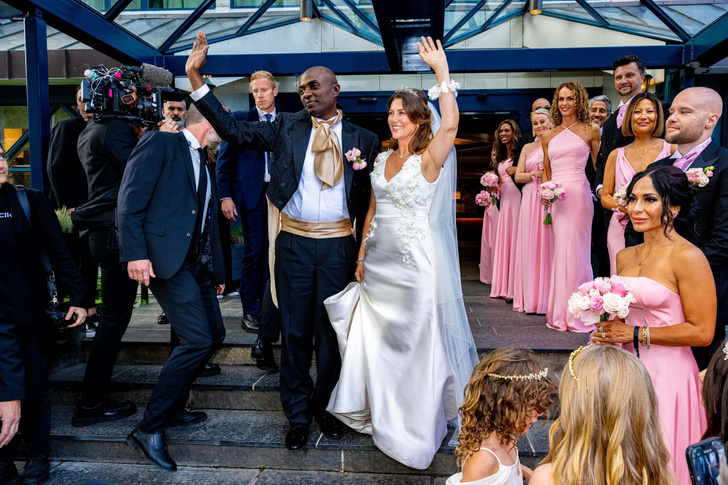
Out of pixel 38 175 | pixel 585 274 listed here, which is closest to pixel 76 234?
pixel 38 175

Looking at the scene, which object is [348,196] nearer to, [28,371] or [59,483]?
[28,371]

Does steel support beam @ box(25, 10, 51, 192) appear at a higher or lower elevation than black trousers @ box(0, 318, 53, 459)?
higher

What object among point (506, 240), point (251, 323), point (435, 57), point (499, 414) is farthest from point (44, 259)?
point (506, 240)

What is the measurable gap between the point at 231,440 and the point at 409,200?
1888 mm

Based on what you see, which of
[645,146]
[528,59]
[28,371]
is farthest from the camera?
[528,59]

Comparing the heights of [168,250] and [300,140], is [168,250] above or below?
below

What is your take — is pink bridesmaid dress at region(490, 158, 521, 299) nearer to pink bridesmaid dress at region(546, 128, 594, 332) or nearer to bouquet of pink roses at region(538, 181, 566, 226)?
pink bridesmaid dress at region(546, 128, 594, 332)

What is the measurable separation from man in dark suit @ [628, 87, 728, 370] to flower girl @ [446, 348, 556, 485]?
138cm

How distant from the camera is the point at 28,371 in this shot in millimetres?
3359

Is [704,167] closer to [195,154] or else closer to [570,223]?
[570,223]

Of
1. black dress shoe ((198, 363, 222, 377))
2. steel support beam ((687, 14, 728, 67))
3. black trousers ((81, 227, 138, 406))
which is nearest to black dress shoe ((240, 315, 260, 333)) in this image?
black dress shoe ((198, 363, 222, 377))

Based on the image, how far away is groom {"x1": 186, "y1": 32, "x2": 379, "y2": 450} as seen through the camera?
354cm

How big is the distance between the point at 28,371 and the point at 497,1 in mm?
8064

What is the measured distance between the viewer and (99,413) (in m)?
3.98
